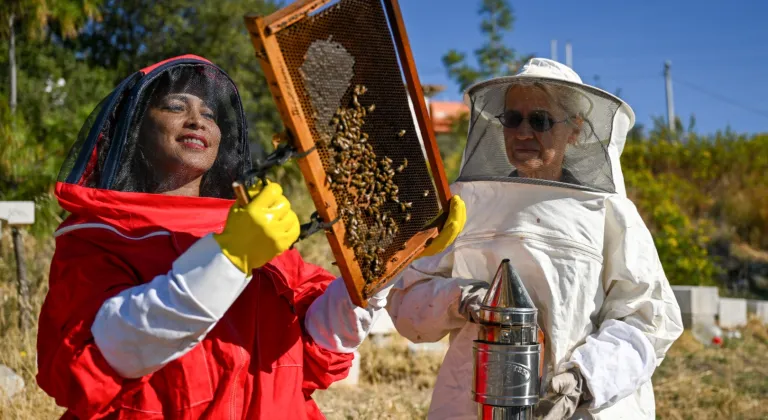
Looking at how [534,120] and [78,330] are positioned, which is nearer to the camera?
[78,330]

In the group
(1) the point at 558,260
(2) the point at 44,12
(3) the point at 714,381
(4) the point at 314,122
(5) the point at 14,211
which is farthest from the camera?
(2) the point at 44,12

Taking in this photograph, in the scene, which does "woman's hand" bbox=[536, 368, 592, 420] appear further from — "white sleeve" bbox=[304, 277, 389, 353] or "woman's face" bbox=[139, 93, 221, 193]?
"woman's face" bbox=[139, 93, 221, 193]

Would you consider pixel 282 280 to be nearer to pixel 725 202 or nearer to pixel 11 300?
pixel 11 300

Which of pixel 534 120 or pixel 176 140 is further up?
pixel 176 140

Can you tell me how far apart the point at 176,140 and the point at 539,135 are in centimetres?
145

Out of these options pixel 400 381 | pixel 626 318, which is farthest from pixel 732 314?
pixel 626 318

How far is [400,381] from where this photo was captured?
6.88 m

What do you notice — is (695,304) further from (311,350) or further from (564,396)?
(311,350)

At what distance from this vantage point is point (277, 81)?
6.04 feet

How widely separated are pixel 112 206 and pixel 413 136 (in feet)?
3.14

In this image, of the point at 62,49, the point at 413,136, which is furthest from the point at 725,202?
the point at 413,136

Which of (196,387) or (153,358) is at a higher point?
(153,358)

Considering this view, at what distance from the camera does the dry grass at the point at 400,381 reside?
16.2 feet

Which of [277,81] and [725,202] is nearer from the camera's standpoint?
[277,81]
